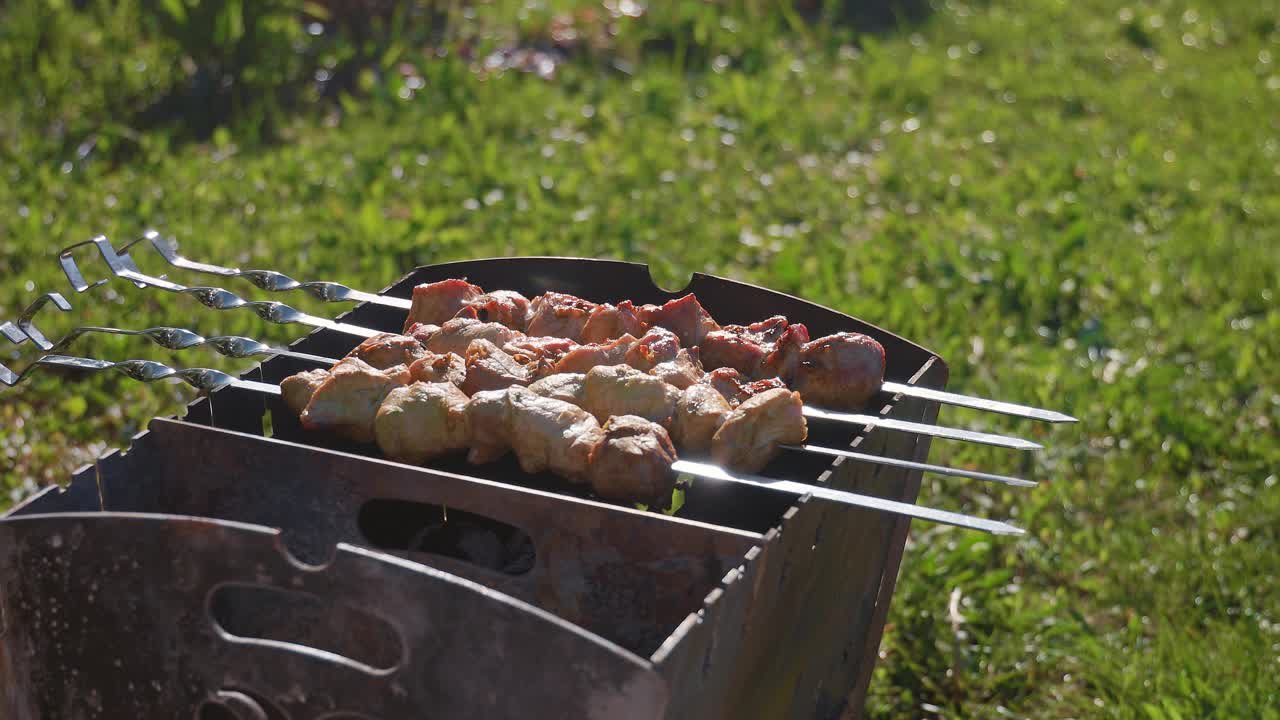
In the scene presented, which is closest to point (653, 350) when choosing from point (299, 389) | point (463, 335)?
point (463, 335)

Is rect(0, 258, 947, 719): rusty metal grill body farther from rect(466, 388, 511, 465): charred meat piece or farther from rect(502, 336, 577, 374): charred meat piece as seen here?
rect(502, 336, 577, 374): charred meat piece

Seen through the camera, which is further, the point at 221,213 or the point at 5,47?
the point at 5,47

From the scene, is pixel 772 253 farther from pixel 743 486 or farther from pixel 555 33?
pixel 743 486

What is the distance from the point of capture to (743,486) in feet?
7.20

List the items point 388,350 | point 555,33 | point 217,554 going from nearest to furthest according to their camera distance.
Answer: point 217,554 < point 388,350 < point 555,33

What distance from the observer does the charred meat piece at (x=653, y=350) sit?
239 cm

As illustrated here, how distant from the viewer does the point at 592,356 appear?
2.39 meters

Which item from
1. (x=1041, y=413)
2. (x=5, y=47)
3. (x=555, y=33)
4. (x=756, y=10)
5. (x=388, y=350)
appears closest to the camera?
(x=1041, y=413)

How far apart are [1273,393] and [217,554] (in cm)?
396

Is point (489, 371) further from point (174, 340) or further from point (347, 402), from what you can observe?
point (174, 340)

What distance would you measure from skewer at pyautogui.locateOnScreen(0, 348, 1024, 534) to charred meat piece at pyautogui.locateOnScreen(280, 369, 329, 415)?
0.06 ft

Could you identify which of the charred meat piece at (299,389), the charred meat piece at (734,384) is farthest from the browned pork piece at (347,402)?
the charred meat piece at (734,384)

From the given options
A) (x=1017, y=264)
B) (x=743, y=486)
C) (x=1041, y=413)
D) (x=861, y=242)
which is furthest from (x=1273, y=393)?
(x=743, y=486)

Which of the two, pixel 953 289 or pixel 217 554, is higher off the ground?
pixel 217 554
